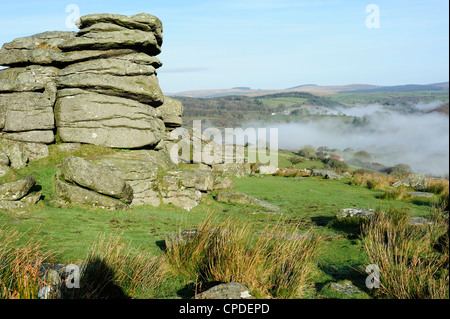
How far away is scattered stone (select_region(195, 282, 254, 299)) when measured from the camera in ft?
19.2

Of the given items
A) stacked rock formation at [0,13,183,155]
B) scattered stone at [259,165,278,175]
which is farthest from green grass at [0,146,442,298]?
scattered stone at [259,165,278,175]

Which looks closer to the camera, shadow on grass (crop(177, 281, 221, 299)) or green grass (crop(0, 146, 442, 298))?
shadow on grass (crop(177, 281, 221, 299))

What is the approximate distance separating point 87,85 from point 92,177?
6130 mm

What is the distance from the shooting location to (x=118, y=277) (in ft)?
22.0

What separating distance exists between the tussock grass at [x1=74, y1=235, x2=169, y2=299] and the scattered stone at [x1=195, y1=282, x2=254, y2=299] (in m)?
1.28

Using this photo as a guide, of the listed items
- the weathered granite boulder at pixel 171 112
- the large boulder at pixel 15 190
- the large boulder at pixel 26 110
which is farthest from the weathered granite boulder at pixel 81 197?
the weathered granite boulder at pixel 171 112

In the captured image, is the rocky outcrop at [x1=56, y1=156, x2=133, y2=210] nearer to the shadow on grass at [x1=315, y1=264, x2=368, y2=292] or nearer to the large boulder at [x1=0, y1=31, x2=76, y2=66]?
the large boulder at [x1=0, y1=31, x2=76, y2=66]

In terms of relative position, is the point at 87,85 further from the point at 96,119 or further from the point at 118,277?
the point at 118,277

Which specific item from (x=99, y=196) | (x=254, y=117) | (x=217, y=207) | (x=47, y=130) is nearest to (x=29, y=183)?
(x=99, y=196)

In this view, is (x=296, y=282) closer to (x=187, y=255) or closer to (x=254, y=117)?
(x=187, y=255)

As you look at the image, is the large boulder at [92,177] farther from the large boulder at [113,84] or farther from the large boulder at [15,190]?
the large boulder at [113,84]

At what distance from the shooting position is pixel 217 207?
15719 mm
